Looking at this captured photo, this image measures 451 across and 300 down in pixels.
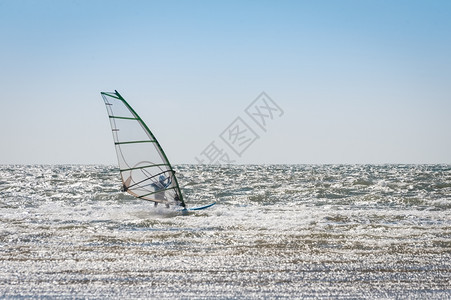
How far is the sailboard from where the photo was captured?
419 inches

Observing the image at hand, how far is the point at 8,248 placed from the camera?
6.53 meters

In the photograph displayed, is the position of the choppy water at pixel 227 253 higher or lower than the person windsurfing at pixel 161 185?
lower

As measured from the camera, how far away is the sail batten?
10641 millimetres

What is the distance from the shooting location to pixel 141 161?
36.7 ft

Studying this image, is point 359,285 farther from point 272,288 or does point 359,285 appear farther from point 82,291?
point 82,291

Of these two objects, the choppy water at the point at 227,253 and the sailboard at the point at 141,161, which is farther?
the sailboard at the point at 141,161

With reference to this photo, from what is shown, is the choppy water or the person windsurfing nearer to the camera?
the choppy water

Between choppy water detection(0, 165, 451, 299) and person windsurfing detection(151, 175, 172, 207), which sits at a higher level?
person windsurfing detection(151, 175, 172, 207)

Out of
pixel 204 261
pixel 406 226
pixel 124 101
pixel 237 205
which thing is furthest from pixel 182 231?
pixel 237 205

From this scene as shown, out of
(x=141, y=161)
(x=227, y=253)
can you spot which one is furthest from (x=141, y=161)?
(x=227, y=253)

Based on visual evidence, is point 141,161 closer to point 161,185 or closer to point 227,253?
point 161,185

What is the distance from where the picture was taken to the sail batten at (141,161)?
10.6 m

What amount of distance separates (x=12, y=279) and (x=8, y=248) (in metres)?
1.98

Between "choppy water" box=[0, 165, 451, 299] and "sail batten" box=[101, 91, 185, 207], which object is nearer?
"choppy water" box=[0, 165, 451, 299]
